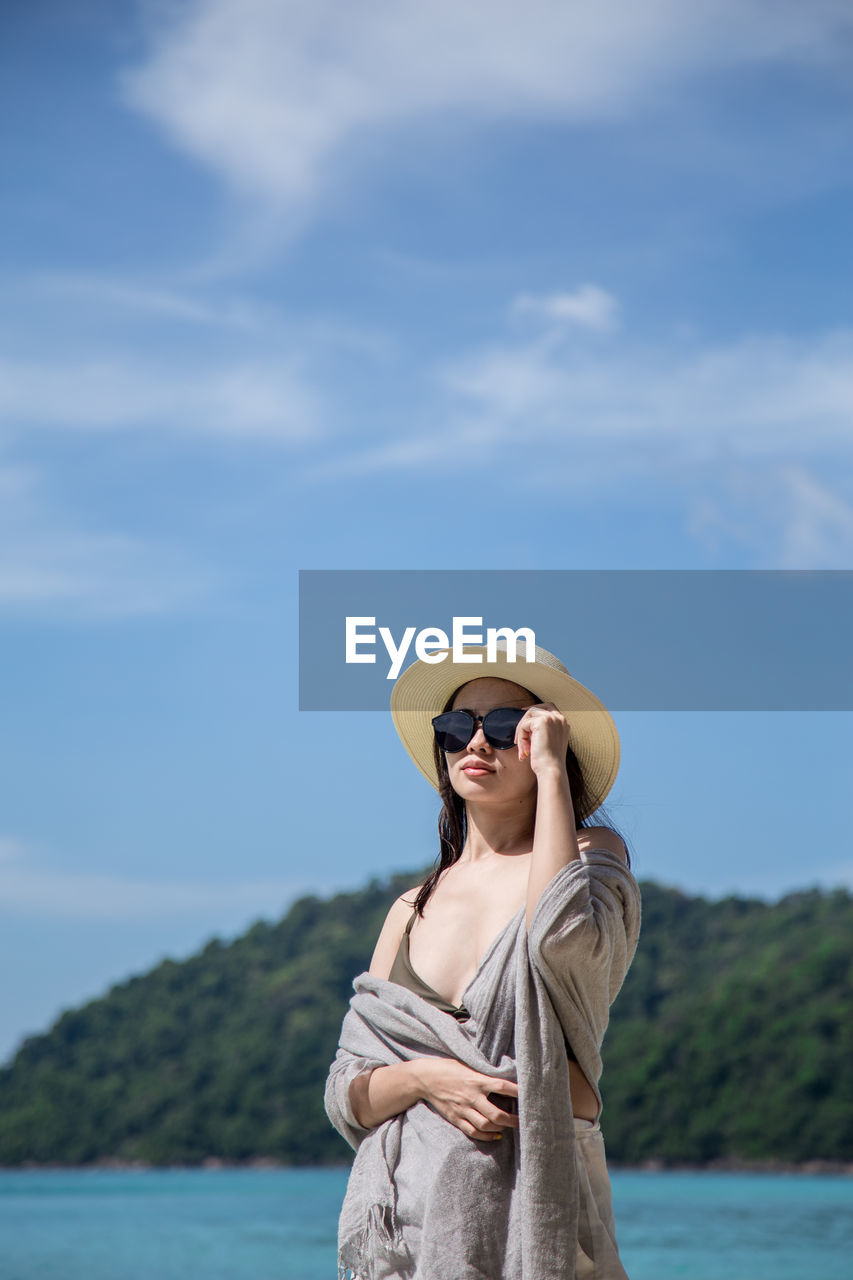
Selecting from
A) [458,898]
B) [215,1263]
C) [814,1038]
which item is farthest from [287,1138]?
[458,898]

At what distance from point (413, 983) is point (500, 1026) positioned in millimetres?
227

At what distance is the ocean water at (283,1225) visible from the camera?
34500 millimetres

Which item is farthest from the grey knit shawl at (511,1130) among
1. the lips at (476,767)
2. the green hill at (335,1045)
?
the green hill at (335,1045)

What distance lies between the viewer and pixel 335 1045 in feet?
160

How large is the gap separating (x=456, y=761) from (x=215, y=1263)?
127 ft

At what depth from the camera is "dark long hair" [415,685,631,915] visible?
289 centimetres

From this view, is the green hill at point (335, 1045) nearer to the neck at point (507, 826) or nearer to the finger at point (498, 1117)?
the neck at point (507, 826)

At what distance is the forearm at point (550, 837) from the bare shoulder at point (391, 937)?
0.42m

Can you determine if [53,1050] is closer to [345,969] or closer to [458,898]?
[345,969]

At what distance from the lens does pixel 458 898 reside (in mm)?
2787

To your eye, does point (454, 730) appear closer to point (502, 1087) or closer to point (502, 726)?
point (502, 726)

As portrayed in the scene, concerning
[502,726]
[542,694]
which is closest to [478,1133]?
[502,726]

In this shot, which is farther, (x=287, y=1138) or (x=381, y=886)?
(x=381, y=886)

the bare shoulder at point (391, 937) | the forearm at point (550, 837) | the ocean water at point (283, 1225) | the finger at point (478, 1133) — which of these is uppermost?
the forearm at point (550, 837)
